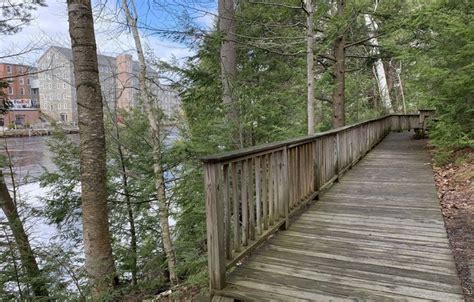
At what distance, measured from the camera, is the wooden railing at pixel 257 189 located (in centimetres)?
245

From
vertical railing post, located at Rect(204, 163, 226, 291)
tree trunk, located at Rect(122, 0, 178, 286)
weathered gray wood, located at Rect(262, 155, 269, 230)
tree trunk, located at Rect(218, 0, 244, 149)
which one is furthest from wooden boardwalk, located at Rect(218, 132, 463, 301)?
tree trunk, located at Rect(122, 0, 178, 286)

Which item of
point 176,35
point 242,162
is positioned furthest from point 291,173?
point 176,35

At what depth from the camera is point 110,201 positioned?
716cm

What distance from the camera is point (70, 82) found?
7406mm

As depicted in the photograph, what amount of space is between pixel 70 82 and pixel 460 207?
7559mm

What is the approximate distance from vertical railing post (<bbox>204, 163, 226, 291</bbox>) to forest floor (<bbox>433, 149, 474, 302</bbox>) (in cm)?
177

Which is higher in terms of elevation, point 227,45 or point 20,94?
point 227,45

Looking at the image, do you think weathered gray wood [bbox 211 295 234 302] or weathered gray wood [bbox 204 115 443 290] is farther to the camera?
weathered gray wood [bbox 204 115 443 290]

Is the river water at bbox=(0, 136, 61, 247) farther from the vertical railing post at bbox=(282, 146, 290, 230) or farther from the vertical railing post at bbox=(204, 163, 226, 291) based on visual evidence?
the vertical railing post at bbox=(204, 163, 226, 291)

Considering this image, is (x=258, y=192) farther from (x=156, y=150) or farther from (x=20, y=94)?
(x=20, y=94)

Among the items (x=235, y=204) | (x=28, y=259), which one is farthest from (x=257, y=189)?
(x=28, y=259)

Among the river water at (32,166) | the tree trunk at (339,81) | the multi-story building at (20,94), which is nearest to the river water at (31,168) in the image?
the river water at (32,166)

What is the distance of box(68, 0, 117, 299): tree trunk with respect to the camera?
13.8ft

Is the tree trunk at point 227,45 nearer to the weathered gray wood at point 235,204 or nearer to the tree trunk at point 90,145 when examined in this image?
the tree trunk at point 90,145
